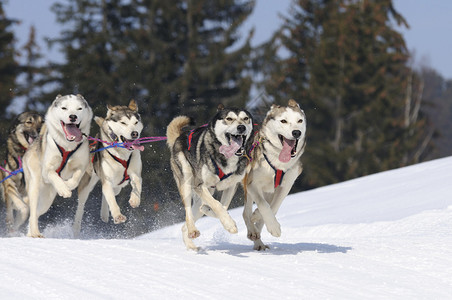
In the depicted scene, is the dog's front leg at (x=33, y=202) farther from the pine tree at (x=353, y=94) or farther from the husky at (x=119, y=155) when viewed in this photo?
the pine tree at (x=353, y=94)

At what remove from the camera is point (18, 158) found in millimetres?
7258

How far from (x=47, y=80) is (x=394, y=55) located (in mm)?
11234

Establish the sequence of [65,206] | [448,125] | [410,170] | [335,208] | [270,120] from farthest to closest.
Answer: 1. [448,125]
2. [65,206]
3. [410,170]
4. [335,208]
5. [270,120]

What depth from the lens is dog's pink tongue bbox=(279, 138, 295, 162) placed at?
5.37 meters

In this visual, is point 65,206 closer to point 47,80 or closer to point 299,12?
point 47,80

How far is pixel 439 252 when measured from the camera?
5906mm

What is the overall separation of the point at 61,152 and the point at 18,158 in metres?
1.36

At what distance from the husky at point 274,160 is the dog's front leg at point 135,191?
101 cm

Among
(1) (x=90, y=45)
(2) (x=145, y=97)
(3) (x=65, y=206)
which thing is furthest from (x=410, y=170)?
(1) (x=90, y=45)

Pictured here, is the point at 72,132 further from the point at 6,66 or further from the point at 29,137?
the point at 6,66

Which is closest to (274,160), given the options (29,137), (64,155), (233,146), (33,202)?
(233,146)

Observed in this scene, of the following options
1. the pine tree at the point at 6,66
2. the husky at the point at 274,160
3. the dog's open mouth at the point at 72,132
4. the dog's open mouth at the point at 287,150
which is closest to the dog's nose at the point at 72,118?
the dog's open mouth at the point at 72,132

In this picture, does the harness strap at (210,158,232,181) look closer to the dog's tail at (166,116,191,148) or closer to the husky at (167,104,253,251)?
the husky at (167,104,253,251)

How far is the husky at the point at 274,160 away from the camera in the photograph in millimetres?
5305
